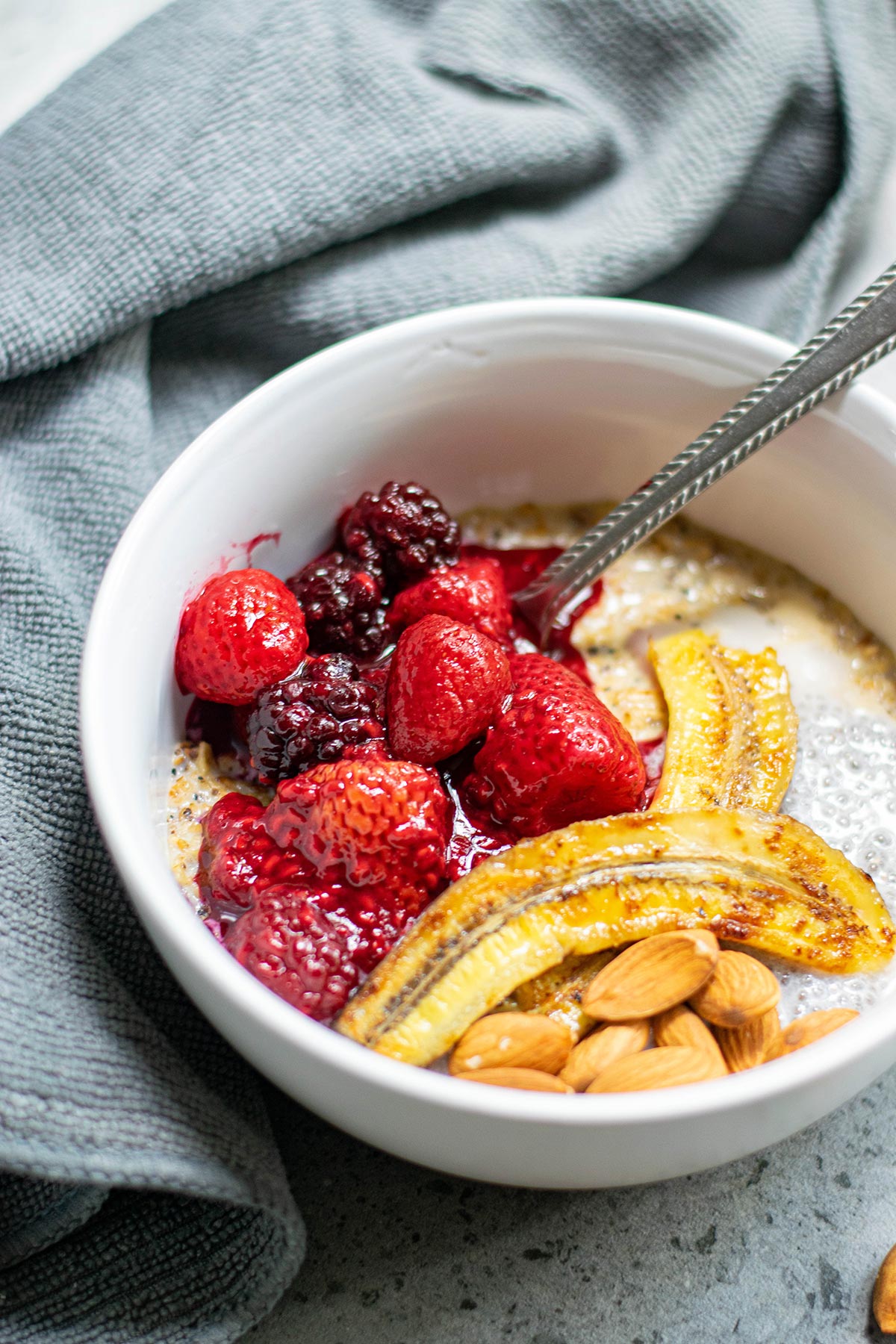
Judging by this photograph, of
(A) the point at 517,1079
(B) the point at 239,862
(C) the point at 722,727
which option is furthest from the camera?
(C) the point at 722,727

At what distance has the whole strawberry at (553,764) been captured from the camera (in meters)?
0.93

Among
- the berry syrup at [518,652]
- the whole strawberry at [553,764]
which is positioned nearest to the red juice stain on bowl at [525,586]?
the berry syrup at [518,652]

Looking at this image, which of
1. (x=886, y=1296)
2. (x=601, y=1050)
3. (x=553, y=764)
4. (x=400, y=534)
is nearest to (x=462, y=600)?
(x=400, y=534)

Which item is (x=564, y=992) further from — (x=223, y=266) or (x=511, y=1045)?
(x=223, y=266)

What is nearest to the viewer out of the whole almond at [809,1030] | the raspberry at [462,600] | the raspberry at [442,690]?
the whole almond at [809,1030]

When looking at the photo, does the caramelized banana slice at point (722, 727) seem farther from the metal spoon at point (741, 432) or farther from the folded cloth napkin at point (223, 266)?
the folded cloth napkin at point (223, 266)

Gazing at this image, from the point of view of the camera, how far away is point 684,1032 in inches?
33.3

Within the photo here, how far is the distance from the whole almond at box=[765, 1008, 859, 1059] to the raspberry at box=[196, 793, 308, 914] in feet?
1.23

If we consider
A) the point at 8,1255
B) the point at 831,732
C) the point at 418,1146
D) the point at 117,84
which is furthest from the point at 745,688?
the point at 117,84

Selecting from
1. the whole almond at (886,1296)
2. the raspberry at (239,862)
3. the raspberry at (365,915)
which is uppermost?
the raspberry at (365,915)

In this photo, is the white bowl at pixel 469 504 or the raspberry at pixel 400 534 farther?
the raspberry at pixel 400 534

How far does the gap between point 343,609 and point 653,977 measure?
1.39ft

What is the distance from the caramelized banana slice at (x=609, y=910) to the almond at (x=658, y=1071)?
85 millimetres

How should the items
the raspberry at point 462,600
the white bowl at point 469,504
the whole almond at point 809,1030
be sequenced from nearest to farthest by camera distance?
A: the white bowl at point 469,504 < the whole almond at point 809,1030 < the raspberry at point 462,600
